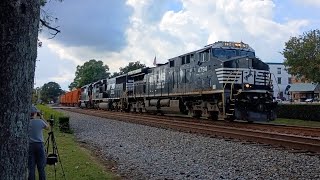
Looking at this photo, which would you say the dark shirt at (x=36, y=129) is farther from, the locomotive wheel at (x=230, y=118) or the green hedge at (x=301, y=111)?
the green hedge at (x=301, y=111)

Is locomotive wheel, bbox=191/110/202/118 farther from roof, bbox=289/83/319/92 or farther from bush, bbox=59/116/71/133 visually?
roof, bbox=289/83/319/92

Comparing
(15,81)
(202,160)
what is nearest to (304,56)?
(202,160)

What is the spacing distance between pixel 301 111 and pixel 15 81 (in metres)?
29.5

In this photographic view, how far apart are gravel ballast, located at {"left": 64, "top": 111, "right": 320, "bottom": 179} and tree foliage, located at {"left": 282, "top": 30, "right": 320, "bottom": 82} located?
30929 mm

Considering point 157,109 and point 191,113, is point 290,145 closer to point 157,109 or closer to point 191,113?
point 191,113

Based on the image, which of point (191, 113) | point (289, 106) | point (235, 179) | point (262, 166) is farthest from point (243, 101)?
A: point (289, 106)

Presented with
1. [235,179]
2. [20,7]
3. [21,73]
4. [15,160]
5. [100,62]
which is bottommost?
[235,179]

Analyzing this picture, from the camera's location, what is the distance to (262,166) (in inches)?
346

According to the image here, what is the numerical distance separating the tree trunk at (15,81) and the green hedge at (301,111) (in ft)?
91.1

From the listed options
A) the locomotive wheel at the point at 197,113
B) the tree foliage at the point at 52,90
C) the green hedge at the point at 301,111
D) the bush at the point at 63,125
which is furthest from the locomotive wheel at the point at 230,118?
the tree foliage at the point at 52,90

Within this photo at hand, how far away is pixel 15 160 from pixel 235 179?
527 centimetres

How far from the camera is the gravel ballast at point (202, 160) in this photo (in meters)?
8.06

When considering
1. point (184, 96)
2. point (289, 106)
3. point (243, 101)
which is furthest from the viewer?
point (289, 106)

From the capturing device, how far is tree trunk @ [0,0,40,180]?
2.98 m
